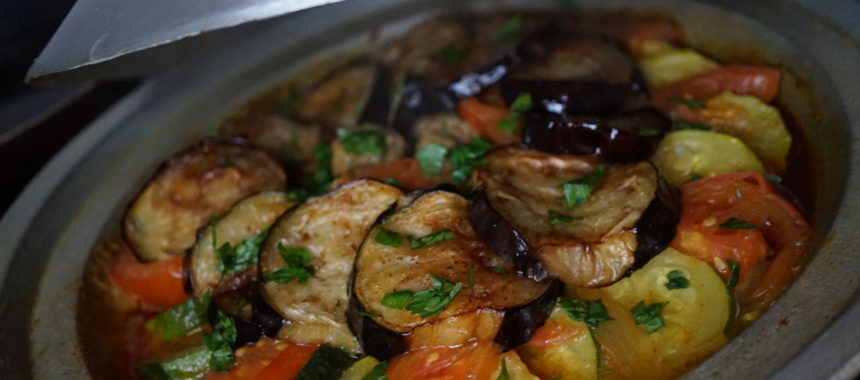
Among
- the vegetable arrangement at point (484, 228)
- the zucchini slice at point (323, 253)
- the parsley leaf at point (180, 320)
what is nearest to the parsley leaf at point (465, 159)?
the vegetable arrangement at point (484, 228)

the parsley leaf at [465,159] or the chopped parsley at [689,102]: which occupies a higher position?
the chopped parsley at [689,102]

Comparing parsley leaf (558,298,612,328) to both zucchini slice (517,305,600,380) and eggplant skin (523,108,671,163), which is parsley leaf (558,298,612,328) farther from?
eggplant skin (523,108,671,163)

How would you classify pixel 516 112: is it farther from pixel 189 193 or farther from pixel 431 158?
pixel 189 193

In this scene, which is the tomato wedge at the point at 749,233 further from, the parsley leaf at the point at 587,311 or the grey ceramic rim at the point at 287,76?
the parsley leaf at the point at 587,311

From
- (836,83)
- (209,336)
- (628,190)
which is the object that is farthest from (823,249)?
(209,336)

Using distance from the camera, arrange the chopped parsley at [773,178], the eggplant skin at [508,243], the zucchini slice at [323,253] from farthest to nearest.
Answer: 1. the chopped parsley at [773,178]
2. the zucchini slice at [323,253]
3. the eggplant skin at [508,243]

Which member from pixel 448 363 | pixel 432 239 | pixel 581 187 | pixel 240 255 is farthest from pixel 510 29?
pixel 448 363

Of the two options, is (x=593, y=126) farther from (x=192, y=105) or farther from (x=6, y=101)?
(x=6, y=101)
